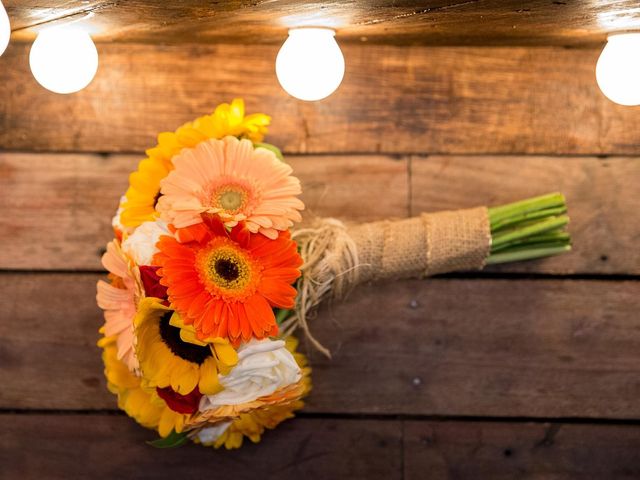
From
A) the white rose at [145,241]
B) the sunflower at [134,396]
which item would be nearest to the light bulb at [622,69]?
the white rose at [145,241]

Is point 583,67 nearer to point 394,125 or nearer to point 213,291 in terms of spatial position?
point 394,125

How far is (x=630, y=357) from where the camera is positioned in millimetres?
1026

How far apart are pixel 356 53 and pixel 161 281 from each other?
0.41 metres

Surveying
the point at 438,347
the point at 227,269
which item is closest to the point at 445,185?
the point at 438,347

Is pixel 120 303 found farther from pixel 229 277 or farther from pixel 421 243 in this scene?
pixel 421 243

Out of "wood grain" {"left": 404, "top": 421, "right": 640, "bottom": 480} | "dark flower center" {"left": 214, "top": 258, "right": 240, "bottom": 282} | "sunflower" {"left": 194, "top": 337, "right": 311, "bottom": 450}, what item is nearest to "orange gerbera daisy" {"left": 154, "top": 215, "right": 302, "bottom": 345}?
"dark flower center" {"left": 214, "top": 258, "right": 240, "bottom": 282}

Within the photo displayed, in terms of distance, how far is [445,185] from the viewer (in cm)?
103

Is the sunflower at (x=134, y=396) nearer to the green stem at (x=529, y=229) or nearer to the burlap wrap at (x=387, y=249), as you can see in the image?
the burlap wrap at (x=387, y=249)

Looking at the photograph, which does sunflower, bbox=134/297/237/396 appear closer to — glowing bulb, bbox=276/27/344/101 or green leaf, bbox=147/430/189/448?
green leaf, bbox=147/430/189/448

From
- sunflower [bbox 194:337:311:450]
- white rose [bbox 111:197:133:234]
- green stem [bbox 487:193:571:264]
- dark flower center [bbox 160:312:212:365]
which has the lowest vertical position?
sunflower [bbox 194:337:311:450]

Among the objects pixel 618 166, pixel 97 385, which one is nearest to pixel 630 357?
pixel 618 166

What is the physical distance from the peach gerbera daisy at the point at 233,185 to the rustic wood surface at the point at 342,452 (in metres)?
0.34

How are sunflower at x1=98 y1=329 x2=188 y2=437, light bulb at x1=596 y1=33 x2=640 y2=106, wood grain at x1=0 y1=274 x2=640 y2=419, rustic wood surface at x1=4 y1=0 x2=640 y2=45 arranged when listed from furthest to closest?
wood grain at x1=0 y1=274 x2=640 y2=419 → sunflower at x1=98 y1=329 x2=188 y2=437 → light bulb at x1=596 y1=33 x2=640 y2=106 → rustic wood surface at x1=4 y1=0 x2=640 y2=45

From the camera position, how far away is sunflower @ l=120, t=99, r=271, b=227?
0.89 meters
